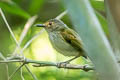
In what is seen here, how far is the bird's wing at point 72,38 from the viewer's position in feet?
8.42

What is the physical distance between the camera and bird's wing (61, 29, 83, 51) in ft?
8.42

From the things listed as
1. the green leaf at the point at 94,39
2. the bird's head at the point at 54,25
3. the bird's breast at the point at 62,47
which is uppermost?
the bird's head at the point at 54,25

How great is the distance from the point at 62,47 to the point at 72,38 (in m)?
0.12

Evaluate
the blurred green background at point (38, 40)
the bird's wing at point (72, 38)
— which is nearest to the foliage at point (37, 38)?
the blurred green background at point (38, 40)

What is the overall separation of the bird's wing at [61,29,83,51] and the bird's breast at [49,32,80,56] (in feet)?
0.10

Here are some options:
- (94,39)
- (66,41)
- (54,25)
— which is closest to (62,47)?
(66,41)

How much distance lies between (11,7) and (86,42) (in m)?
2.75

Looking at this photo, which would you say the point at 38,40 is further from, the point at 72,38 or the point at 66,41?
the point at 72,38

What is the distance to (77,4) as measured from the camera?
31.1 inches

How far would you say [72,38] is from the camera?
267cm

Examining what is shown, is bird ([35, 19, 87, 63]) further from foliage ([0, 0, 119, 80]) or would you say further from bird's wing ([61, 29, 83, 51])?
foliage ([0, 0, 119, 80])

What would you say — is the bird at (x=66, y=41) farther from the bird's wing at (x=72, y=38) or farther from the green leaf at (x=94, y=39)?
the green leaf at (x=94, y=39)

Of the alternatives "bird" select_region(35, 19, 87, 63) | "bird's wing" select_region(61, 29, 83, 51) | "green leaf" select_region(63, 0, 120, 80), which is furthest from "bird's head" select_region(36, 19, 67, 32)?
"green leaf" select_region(63, 0, 120, 80)

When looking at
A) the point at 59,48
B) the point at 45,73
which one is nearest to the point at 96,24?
the point at 59,48
